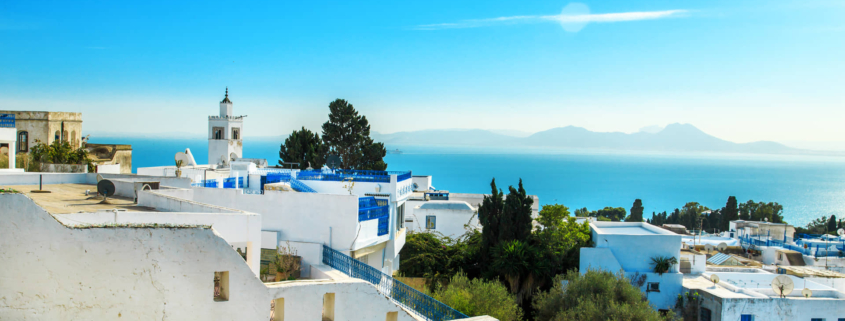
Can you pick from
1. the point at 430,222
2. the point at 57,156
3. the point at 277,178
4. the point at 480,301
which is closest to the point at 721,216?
the point at 430,222

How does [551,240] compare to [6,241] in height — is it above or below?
below

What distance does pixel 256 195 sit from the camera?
14.9 meters

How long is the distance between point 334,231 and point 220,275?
604cm

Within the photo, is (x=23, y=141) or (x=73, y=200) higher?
(x=23, y=141)

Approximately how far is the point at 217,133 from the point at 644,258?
112 feet

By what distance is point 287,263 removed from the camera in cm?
1357

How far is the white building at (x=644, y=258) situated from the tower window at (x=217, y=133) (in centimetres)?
3193

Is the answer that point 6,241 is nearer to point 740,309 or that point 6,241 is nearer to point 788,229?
point 740,309

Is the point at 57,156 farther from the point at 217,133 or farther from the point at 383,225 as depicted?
the point at 217,133

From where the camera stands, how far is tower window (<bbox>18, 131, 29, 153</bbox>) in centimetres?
2942

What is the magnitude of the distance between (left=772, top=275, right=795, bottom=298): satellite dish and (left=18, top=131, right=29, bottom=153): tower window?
35.1 metres

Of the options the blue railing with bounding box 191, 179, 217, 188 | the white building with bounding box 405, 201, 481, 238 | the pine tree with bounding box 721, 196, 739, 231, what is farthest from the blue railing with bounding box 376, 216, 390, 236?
the pine tree with bounding box 721, 196, 739, 231

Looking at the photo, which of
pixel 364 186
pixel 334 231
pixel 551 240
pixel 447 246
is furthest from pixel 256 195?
pixel 551 240

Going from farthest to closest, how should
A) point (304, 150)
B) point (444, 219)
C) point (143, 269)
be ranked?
point (304, 150)
point (444, 219)
point (143, 269)
